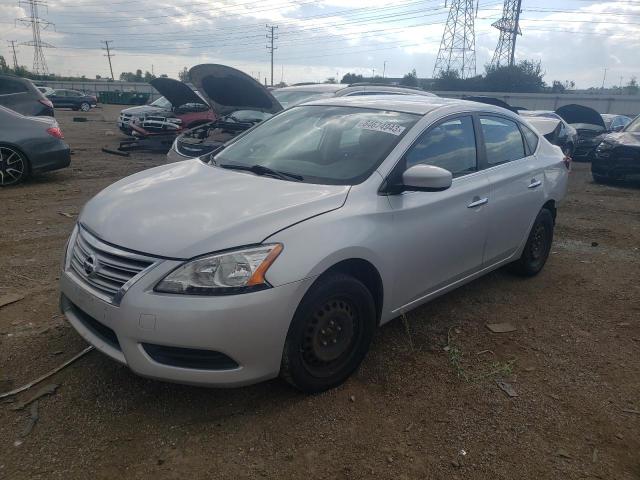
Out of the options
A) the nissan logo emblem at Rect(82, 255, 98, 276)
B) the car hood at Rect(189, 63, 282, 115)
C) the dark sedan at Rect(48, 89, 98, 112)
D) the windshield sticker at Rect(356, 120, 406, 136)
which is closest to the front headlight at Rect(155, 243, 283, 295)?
the nissan logo emblem at Rect(82, 255, 98, 276)

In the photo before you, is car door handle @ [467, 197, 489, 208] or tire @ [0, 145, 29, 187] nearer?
car door handle @ [467, 197, 489, 208]

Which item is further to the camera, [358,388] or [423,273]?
[423,273]

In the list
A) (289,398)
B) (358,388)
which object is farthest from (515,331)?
(289,398)

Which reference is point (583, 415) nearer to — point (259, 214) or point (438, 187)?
point (438, 187)

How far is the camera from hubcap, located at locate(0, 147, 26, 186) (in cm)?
790

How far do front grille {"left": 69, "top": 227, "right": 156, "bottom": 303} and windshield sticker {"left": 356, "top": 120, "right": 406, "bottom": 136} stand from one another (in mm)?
1805

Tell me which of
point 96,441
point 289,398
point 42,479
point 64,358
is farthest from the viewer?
point 64,358

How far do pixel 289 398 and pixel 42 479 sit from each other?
124 centimetres

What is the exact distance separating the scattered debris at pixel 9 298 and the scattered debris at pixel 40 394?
1339 mm

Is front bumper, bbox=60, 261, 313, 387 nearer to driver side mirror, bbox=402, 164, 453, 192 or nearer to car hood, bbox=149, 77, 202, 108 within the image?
driver side mirror, bbox=402, 164, 453, 192

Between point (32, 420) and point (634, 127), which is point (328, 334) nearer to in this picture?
point (32, 420)

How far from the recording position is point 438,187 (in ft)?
9.89

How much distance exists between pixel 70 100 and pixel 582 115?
115 feet

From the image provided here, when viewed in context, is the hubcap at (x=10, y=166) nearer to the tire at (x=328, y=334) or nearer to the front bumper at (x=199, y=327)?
the front bumper at (x=199, y=327)
